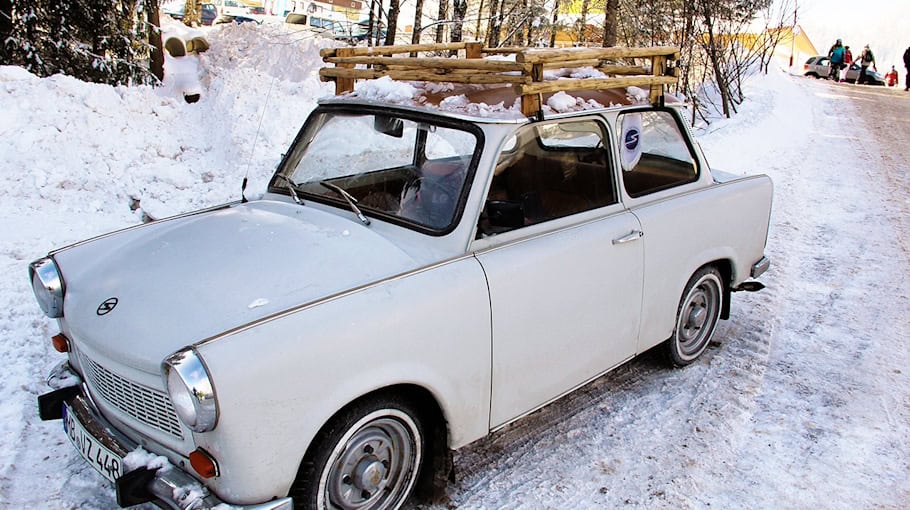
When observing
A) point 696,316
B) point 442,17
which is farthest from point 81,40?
point 442,17

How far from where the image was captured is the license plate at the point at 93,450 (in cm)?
256

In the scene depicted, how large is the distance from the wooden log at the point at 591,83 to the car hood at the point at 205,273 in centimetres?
104

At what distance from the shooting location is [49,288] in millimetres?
3057

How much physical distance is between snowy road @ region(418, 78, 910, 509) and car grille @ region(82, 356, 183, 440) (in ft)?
4.38

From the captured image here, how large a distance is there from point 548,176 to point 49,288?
246 cm

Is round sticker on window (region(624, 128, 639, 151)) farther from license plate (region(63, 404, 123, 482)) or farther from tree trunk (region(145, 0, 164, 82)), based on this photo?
tree trunk (region(145, 0, 164, 82))

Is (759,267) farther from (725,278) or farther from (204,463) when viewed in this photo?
(204,463)

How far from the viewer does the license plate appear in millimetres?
2557

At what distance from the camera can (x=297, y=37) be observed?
568 inches

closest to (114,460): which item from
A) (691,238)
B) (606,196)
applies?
(606,196)

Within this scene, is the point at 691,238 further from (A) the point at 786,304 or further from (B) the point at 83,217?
(B) the point at 83,217

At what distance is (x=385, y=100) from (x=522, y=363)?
156cm

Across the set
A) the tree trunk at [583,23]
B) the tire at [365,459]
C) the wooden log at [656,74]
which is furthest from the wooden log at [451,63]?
the tree trunk at [583,23]

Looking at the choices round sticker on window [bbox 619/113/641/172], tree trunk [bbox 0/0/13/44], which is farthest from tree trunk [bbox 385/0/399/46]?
round sticker on window [bbox 619/113/641/172]
